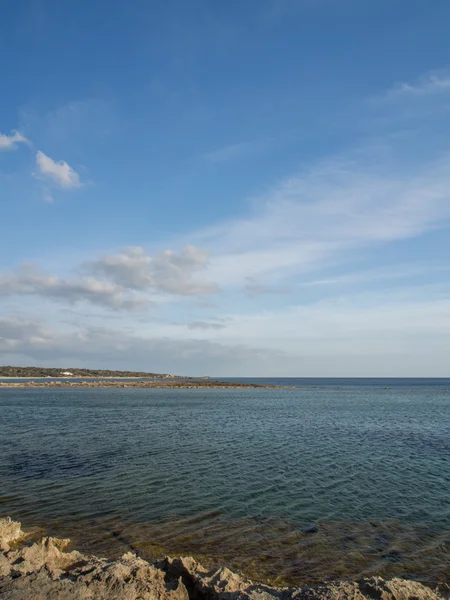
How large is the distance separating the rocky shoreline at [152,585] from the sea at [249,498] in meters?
2.58

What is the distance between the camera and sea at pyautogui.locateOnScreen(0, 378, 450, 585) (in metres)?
13.4

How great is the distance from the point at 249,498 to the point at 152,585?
10.6m

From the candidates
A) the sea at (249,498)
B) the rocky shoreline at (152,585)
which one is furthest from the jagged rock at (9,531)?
the rocky shoreline at (152,585)

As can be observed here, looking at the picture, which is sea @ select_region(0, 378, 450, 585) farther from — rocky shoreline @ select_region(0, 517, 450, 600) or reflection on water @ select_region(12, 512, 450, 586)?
rocky shoreline @ select_region(0, 517, 450, 600)

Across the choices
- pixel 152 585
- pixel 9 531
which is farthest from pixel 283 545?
pixel 9 531

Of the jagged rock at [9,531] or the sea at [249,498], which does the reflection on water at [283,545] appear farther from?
the jagged rock at [9,531]

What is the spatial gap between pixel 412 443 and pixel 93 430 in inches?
1188

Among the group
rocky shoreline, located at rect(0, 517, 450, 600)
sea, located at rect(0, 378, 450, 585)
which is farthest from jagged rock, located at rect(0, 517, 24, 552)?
rocky shoreline, located at rect(0, 517, 450, 600)

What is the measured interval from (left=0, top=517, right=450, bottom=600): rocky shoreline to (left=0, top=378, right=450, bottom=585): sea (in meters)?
2.58

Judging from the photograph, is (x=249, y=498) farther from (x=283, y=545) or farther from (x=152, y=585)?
(x=152, y=585)

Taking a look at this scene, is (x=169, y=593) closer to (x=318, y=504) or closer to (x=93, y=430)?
(x=318, y=504)

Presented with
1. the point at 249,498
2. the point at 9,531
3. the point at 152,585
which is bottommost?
the point at 249,498

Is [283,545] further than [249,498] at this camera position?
No

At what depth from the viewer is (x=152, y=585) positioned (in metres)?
9.48
